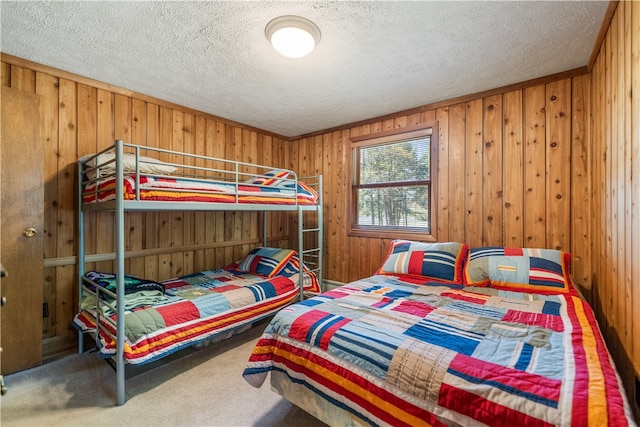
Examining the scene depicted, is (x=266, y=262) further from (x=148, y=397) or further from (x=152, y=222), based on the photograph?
(x=148, y=397)

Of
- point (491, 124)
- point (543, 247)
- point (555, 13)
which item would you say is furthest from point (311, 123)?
point (543, 247)

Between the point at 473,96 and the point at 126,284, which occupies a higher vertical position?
the point at 473,96

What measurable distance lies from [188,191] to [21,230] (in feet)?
3.91

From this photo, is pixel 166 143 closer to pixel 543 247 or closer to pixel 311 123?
pixel 311 123

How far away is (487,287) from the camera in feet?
7.16

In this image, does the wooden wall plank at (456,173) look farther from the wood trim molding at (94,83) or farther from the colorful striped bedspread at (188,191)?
the wood trim molding at (94,83)

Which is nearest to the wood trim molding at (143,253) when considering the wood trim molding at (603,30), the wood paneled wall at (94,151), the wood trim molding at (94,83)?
the wood paneled wall at (94,151)

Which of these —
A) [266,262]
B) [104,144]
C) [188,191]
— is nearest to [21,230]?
[104,144]

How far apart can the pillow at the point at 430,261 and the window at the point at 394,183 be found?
494 millimetres

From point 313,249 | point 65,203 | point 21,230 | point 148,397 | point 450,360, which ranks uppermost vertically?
point 65,203

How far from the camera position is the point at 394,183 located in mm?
3326

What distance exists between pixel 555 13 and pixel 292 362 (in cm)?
243

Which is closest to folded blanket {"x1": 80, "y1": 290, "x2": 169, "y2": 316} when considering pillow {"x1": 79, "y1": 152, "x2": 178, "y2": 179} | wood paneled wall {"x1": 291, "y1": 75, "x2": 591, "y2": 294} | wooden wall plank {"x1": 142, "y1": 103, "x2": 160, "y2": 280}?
wooden wall plank {"x1": 142, "y1": 103, "x2": 160, "y2": 280}

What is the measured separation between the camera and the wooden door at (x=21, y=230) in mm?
2006
